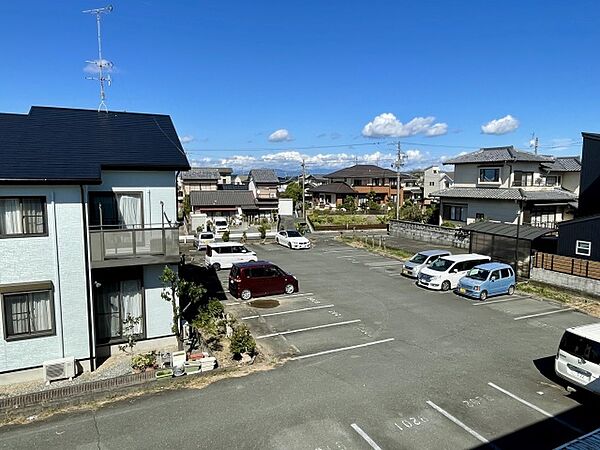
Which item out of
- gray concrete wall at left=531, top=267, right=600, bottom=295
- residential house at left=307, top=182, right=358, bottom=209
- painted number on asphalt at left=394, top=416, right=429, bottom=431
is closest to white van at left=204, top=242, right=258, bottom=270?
gray concrete wall at left=531, top=267, right=600, bottom=295

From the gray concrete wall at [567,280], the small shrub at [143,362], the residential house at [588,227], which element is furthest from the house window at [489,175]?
the small shrub at [143,362]

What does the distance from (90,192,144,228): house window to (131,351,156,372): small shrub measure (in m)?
3.60

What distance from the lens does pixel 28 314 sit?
1027cm

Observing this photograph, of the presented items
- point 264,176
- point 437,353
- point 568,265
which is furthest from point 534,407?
→ point 264,176

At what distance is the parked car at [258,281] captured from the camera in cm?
1714

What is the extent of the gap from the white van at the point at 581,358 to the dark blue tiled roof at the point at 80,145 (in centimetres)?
1057

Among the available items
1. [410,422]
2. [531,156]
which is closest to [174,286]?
[410,422]

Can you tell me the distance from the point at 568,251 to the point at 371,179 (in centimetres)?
4254

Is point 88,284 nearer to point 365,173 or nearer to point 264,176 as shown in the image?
point 264,176

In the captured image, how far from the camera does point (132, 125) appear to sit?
44.7 feet

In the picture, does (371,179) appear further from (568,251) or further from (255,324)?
(255,324)

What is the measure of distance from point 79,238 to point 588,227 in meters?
20.0

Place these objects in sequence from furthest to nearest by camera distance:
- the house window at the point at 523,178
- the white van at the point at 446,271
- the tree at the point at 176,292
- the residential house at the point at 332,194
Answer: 1. the residential house at the point at 332,194
2. the house window at the point at 523,178
3. the white van at the point at 446,271
4. the tree at the point at 176,292

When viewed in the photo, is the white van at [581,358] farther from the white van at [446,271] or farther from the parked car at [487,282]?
the white van at [446,271]
